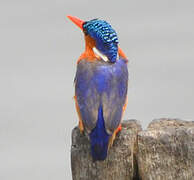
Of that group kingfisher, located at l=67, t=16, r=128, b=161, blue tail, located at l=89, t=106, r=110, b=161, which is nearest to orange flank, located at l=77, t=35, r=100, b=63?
kingfisher, located at l=67, t=16, r=128, b=161

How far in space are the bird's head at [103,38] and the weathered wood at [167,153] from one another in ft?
2.60

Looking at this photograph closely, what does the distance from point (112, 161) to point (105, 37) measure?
A: 1.11 metres

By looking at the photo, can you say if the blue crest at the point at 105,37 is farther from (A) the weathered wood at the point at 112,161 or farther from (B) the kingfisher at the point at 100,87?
(A) the weathered wood at the point at 112,161

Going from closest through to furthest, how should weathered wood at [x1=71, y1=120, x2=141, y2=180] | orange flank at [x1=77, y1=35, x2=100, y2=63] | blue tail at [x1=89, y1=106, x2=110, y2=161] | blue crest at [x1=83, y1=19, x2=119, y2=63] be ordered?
blue tail at [x1=89, y1=106, x2=110, y2=161], weathered wood at [x1=71, y1=120, x2=141, y2=180], blue crest at [x1=83, y1=19, x2=119, y2=63], orange flank at [x1=77, y1=35, x2=100, y2=63]

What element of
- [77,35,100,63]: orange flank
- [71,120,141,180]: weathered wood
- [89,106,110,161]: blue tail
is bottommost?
[71,120,141,180]: weathered wood

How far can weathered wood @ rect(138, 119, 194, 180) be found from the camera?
15.1 ft

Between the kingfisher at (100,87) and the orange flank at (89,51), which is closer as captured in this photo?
the kingfisher at (100,87)

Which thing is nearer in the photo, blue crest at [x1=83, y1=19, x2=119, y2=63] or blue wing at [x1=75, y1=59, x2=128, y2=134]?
blue wing at [x1=75, y1=59, x2=128, y2=134]

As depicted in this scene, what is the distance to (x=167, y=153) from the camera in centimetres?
464

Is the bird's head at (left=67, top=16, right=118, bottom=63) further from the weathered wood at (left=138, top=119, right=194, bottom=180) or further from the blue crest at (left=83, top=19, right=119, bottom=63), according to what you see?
the weathered wood at (left=138, top=119, right=194, bottom=180)

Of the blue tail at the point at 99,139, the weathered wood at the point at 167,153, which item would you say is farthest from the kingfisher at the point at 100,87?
the weathered wood at the point at 167,153

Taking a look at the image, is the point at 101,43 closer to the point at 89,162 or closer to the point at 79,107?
the point at 79,107

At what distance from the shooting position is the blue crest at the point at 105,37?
492 centimetres

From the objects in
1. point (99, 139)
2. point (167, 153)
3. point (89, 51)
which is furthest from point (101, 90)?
point (167, 153)
